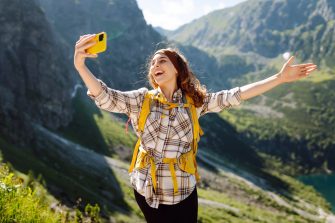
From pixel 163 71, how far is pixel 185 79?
1.36 feet

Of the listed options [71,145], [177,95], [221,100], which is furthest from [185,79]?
[71,145]

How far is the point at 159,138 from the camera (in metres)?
6.68

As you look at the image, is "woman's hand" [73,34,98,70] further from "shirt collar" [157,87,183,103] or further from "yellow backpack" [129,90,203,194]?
"shirt collar" [157,87,183,103]

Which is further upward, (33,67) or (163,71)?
(163,71)

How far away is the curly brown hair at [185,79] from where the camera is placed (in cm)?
718

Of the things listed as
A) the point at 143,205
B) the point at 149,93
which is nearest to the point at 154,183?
the point at 143,205

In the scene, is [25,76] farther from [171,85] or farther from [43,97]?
[171,85]

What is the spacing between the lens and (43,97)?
109 meters

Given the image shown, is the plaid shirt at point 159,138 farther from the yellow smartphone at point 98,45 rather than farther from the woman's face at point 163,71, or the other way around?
the yellow smartphone at point 98,45

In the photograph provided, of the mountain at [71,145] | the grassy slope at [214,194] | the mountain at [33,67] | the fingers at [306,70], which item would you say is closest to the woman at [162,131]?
the fingers at [306,70]

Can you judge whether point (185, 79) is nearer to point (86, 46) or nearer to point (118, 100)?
point (118, 100)

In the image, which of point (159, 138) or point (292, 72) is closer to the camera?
point (159, 138)

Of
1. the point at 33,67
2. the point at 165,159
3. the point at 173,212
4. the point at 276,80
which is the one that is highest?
the point at 276,80

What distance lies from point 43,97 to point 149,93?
106788mm
